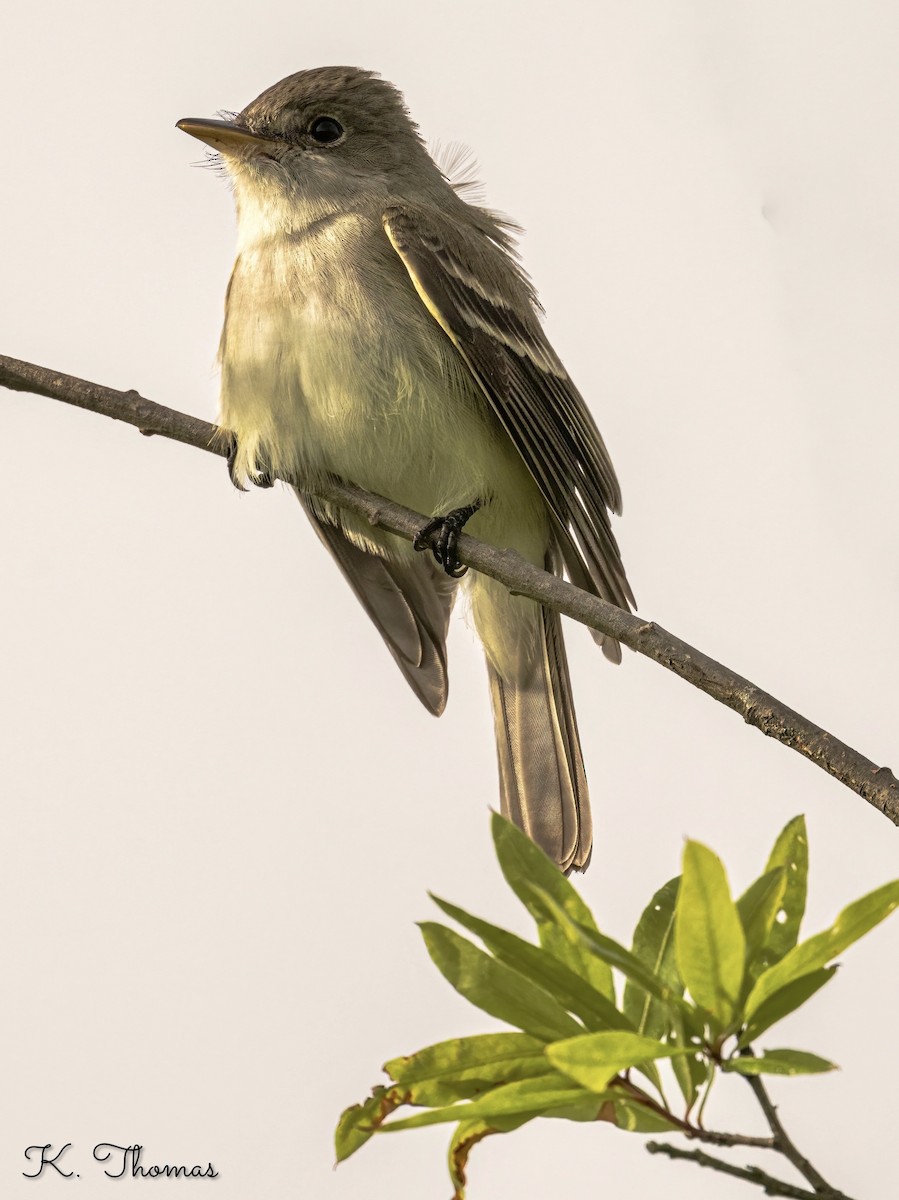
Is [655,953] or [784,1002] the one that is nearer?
[784,1002]

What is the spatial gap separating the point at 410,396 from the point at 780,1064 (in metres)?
2.30

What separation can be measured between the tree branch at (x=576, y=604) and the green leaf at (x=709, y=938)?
0.60 metres

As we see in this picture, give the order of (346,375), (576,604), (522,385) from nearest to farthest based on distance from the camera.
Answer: (576,604) < (346,375) < (522,385)

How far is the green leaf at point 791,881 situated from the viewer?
1475mm

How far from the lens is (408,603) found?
4.19 metres

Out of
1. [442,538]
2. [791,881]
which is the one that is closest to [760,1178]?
[791,881]

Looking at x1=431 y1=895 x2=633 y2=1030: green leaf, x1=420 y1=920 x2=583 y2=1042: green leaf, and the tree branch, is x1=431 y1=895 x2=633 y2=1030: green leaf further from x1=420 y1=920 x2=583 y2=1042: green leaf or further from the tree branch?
the tree branch

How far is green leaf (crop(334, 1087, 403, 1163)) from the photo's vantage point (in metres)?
1.50

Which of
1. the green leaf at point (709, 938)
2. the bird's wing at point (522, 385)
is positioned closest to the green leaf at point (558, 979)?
the green leaf at point (709, 938)

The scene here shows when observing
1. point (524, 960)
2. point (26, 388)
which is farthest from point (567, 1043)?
point (26, 388)

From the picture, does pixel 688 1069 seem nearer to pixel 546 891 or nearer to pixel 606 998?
pixel 606 998

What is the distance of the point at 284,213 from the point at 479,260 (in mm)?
537

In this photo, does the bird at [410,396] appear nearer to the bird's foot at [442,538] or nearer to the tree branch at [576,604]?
the bird's foot at [442,538]

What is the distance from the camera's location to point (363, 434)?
3459 mm
